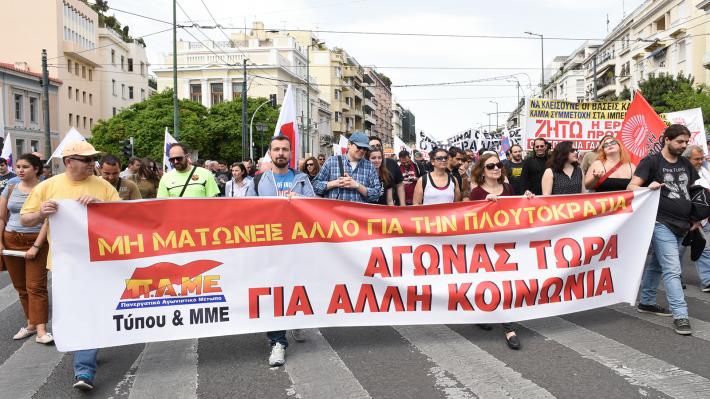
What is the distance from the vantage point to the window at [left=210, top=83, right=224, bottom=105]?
7056 cm

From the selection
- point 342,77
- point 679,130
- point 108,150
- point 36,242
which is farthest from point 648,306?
point 342,77

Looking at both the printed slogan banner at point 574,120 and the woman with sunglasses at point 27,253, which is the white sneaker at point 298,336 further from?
the printed slogan banner at point 574,120

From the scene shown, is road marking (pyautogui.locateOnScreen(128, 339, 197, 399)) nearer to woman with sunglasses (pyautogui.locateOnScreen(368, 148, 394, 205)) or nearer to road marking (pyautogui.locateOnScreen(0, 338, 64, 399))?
road marking (pyautogui.locateOnScreen(0, 338, 64, 399))

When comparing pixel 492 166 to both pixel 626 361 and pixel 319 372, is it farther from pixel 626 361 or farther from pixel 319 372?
pixel 319 372

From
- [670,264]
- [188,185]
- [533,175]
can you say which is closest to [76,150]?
[188,185]

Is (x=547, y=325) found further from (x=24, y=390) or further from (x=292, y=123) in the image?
(x=24, y=390)

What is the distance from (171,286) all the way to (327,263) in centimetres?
121

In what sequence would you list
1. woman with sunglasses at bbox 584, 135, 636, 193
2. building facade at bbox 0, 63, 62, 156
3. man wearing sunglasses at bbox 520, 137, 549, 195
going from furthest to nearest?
building facade at bbox 0, 63, 62, 156
man wearing sunglasses at bbox 520, 137, 549, 195
woman with sunglasses at bbox 584, 135, 636, 193

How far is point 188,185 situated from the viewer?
7.11 m

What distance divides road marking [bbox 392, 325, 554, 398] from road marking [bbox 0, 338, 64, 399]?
9.50ft

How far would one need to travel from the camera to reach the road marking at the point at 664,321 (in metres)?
5.62

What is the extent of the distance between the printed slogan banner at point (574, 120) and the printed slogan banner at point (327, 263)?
25.4ft

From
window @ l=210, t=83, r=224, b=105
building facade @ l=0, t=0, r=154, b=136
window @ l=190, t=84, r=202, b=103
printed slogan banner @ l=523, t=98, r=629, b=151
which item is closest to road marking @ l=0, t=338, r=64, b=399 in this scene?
printed slogan banner @ l=523, t=98, r=629, b=151

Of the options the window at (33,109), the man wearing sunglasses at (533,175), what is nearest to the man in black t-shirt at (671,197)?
the man wearing sunglasses at (533,175)
